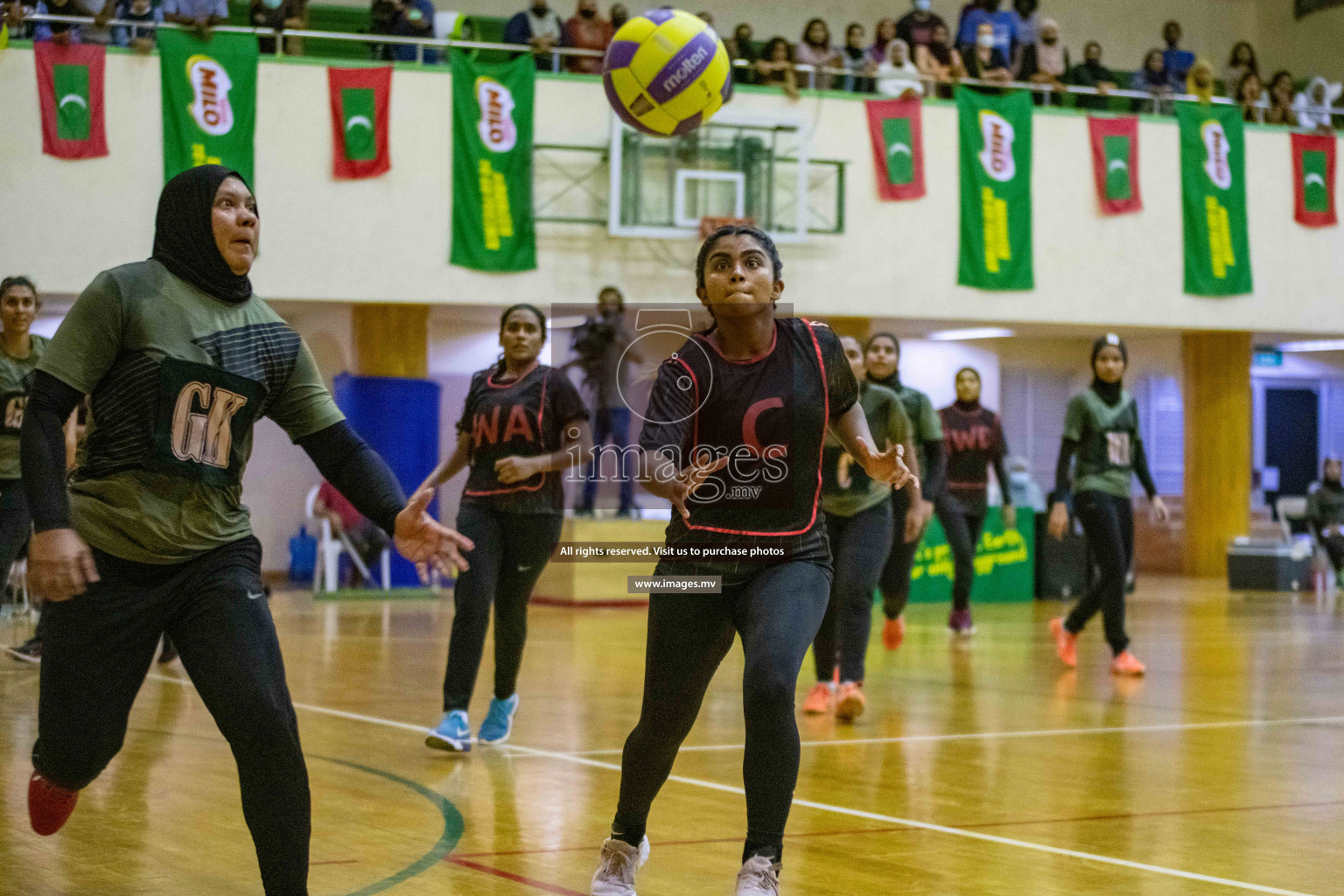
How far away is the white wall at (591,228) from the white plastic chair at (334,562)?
2860mm

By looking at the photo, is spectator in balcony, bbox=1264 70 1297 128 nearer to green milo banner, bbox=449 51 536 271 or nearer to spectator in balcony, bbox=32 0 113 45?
green milo banner, bbox=449 51 536 271

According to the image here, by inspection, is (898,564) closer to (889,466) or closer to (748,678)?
(889,466)

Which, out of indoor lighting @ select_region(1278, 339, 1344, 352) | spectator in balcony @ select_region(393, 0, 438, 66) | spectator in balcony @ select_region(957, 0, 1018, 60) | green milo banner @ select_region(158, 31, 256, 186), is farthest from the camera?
indoor lighting @ select_region(1278, 339, 1344, 352)

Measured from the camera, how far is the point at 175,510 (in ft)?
11.5

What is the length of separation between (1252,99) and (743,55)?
7.61 m

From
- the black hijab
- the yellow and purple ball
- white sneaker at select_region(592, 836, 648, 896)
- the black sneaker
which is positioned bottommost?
the black sneaker

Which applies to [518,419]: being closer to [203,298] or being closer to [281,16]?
[203,298]

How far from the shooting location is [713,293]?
4.06m

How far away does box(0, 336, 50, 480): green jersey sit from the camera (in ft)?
24.9

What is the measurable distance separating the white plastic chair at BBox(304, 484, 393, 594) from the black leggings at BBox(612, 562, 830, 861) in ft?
42.4

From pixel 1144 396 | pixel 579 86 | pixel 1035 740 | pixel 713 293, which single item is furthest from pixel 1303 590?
pixel 713 293

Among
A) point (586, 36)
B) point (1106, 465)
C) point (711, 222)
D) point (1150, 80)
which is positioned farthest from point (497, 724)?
point (1150, 80)

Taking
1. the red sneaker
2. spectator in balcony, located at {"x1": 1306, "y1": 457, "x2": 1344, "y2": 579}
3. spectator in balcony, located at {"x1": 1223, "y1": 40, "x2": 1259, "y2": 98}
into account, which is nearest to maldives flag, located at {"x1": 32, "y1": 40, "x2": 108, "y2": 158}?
the red sneaker

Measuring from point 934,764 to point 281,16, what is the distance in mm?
13547
